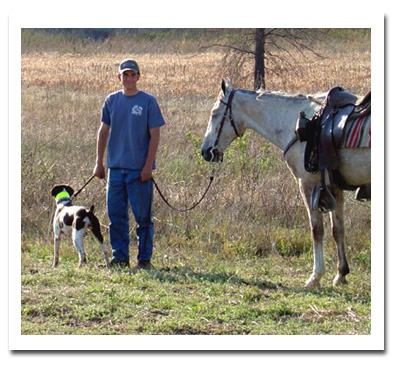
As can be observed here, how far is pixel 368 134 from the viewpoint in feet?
24.6

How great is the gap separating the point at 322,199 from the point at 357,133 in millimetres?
804

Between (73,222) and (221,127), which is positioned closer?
(73,222)

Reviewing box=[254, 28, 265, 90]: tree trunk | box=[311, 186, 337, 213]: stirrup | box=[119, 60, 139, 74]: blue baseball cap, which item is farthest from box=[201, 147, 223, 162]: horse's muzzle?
box=[254, 28, 265, 90]: tree trunk

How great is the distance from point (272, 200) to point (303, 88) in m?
11.6

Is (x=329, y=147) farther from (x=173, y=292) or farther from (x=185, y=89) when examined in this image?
(x=185, y=89)

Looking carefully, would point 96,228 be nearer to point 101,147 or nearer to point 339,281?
point 101,147

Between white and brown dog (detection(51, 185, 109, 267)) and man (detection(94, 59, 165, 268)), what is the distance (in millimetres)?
281

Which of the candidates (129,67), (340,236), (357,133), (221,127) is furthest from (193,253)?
(357,133)

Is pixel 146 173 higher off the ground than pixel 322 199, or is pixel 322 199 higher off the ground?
pixel 146 173

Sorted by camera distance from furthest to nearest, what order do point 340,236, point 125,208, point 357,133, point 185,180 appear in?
point 185,180 < point 125,208 < point 340,236 < point 357,133

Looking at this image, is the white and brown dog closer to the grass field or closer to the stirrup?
the grass field

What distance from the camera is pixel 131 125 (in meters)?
8.52

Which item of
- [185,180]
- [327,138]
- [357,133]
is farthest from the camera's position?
[185,180]
